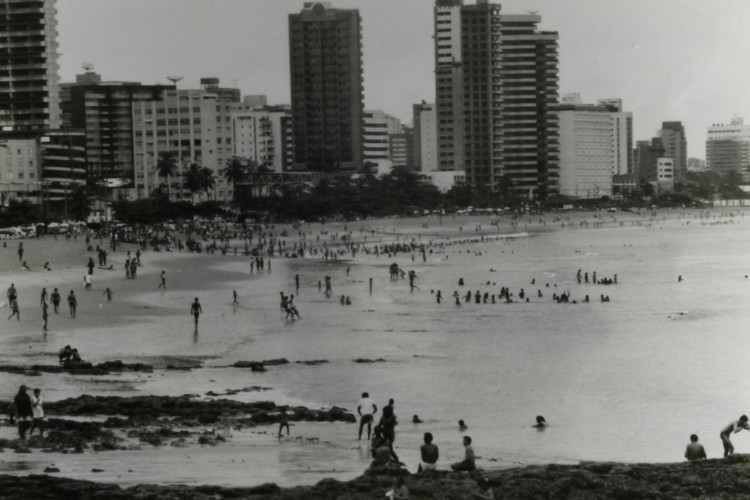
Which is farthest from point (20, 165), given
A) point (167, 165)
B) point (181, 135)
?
point (181, 135)

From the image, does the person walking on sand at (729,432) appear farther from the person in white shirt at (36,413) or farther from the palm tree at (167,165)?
the palm tree at (167,165)

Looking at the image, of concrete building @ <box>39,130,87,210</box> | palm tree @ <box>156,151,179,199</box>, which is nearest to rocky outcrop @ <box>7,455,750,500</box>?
concrete building @ <box>39,130,87,210</box>

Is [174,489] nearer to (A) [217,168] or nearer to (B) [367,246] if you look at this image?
(B) [367,246]

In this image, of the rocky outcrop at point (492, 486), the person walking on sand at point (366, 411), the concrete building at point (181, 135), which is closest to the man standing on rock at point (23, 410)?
the rocky outcrop at point (492, 486)

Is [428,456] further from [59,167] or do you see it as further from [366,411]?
[59,167]

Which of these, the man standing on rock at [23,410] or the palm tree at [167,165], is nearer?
the man standing on rock at [23,410]
